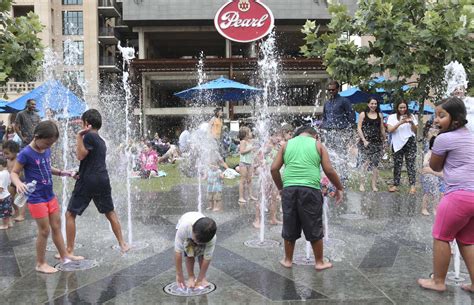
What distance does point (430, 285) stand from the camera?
416cm

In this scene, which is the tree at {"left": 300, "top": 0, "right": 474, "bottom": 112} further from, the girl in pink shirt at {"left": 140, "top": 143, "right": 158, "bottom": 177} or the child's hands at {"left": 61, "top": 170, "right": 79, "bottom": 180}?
the child's hands at {"left": 61, "top": 170, "right": 79, "bottom": 180}

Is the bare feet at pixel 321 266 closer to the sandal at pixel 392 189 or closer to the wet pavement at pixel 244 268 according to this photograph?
the wet pavement at pixel 244 268

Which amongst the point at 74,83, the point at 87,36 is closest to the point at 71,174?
the point at 74,83

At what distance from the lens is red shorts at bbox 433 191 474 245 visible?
3818 millimetres

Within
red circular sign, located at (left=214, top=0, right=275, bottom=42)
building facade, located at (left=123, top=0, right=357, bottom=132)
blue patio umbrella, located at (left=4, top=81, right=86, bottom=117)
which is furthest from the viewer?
building facade, located at (left=123, top=0, right=357, bottom=132)

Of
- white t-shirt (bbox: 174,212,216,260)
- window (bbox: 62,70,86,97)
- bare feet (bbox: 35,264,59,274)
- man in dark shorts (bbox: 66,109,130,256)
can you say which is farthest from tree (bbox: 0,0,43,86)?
window (bbox: 62,70,86,97)

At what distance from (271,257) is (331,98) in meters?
4.68

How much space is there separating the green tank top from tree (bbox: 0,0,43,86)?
5286 mm

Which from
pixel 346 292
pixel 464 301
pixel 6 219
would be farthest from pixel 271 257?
pixel 6 219

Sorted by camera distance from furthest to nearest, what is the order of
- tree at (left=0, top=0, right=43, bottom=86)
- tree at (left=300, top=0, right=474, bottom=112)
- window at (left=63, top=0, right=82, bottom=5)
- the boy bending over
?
window at (left=63, top=0, right=82, bottom=5), tree at (left=300, top=0, right=474, bottom=112), tree at (left=0, top=0, right=43, bottom=86), the boy bending over

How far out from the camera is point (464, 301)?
12.7 feet

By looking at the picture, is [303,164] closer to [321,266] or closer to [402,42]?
[321,266]

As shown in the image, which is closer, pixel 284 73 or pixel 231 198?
pixel 231 198

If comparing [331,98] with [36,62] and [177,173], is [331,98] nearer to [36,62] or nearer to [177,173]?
[36,62]
